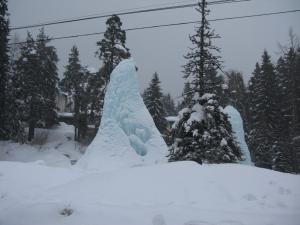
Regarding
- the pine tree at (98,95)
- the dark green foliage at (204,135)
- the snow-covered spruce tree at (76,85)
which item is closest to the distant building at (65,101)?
the snow-covered spruce tree at (76,85)

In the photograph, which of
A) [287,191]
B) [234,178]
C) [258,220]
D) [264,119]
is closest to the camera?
[258,220]

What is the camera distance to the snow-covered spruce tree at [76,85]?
38.2 metres

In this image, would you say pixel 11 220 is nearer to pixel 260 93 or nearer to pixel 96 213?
pixel 96 213

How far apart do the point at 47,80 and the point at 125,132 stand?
25.1 meters

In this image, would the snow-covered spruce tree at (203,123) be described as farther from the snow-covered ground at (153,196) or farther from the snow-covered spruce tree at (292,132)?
the snow-covered spruce tree at (292,132)

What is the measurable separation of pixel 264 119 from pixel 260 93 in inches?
132

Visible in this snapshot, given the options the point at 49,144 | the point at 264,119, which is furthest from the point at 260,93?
the point at 49,144

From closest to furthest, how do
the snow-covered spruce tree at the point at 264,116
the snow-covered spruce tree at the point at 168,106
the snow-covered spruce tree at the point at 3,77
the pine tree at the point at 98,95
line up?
the snow-covered spruce tree at the point at 3,77
the snow-covered spruce tree at the point at 264,116
the pine tree at the point at 98,95
the snow-covered spruce tree at the point at 168,106

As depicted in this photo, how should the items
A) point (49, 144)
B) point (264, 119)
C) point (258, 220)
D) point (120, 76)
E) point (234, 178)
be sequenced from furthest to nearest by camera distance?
point (49, 144), point (264, 119), point (120, 76), point (234, 178), point (258, 220)

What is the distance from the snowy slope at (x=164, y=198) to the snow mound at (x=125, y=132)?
603cm

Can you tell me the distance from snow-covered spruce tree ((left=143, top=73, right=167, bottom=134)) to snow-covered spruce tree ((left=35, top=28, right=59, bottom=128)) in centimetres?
1244

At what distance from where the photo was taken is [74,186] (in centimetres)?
742

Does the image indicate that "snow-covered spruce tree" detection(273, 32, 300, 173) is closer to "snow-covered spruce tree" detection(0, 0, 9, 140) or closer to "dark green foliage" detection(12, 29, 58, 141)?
"snow-covered spruce tree" detection(0, 0, 9, 140)

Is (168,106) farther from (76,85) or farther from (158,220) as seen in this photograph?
(158,220)
